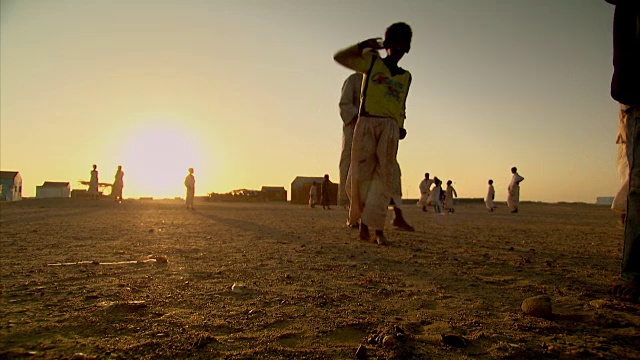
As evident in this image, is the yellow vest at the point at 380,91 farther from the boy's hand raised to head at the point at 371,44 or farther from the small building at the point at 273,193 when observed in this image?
the small building at the point at 273,193

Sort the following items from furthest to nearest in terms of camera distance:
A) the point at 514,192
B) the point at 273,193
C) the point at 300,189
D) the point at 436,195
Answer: the point at 273,193 < the point at 300,189 < the point at 514,192 < the point at 436,195

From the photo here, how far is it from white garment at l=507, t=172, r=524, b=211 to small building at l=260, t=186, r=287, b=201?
35184 mm

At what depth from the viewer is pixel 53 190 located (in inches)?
1831

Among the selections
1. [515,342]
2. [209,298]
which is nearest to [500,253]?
[515,342]

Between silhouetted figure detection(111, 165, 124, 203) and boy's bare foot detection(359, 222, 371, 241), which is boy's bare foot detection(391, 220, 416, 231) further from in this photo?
silhouetted figure detection(111, 165, 124, 203)

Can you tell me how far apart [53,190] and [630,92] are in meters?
54.6

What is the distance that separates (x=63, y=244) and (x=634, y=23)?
471cm

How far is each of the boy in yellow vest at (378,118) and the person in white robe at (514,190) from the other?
17882 millimetres

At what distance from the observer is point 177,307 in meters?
1.77

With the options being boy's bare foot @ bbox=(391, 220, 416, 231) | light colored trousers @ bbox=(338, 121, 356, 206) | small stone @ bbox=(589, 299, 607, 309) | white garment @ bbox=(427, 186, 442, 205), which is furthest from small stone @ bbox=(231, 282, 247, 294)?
white garment @ bbox=(427, 186, 442, 205)

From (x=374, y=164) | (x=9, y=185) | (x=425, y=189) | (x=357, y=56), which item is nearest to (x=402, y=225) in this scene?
(x=374, y=164)

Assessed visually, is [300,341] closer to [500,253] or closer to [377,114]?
[500,253]

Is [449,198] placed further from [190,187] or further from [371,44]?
[371,44]

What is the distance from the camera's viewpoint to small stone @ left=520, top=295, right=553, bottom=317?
168 centimetres
